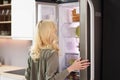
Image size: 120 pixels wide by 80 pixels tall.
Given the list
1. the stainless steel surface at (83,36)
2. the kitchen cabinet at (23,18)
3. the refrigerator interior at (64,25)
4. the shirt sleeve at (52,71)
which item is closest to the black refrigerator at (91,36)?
the stainless steel surface at (83,36)

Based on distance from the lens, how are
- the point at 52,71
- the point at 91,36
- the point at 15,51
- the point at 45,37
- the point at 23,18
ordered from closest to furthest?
the point at 91,36
the point at 52,71
the point at 45,37
the point at 23,18
the point at 15,51

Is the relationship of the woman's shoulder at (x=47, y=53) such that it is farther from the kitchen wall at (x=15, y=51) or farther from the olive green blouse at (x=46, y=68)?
the kitchen wall at (x=15, y=51)

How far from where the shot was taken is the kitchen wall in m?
4.35

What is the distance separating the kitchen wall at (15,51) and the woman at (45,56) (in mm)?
2074

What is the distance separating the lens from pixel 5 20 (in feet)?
14.3

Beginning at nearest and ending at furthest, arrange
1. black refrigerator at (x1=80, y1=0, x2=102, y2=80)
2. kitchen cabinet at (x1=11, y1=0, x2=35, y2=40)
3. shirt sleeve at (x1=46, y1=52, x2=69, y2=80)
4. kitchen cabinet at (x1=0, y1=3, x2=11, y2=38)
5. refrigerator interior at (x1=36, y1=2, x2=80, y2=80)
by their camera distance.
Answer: black refrigerator at (x1=80, y1=0, x2=102, y2=80) < shirt sleeve at (x1=46, y1=52, x2=69, y2=80) < refrigerator interior at (x1=36, y1=2, x2=80, y2=80) < kitchen cabinet at (x1=11, y1=0, x2=35, y2=40) < kitchen cabinet at (x1=0, y1=3, x2=11, y2=38)

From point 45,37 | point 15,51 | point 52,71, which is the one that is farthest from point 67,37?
point 15,51

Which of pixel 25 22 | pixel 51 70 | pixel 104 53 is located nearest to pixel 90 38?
pixel 104 53

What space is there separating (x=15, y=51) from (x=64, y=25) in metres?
1.46

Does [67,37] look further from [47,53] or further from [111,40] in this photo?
[111,40]

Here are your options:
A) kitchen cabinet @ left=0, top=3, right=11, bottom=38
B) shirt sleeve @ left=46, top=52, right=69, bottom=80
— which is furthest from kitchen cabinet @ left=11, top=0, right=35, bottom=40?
shirt sleeve @ left=46, top=52, right=69, bottom=80

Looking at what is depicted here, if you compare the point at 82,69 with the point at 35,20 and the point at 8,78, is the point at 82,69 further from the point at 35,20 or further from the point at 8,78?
the point at 8,78

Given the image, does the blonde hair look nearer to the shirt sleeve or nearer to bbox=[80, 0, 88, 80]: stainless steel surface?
the shirt sleeve

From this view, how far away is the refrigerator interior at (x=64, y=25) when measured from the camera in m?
3.29
